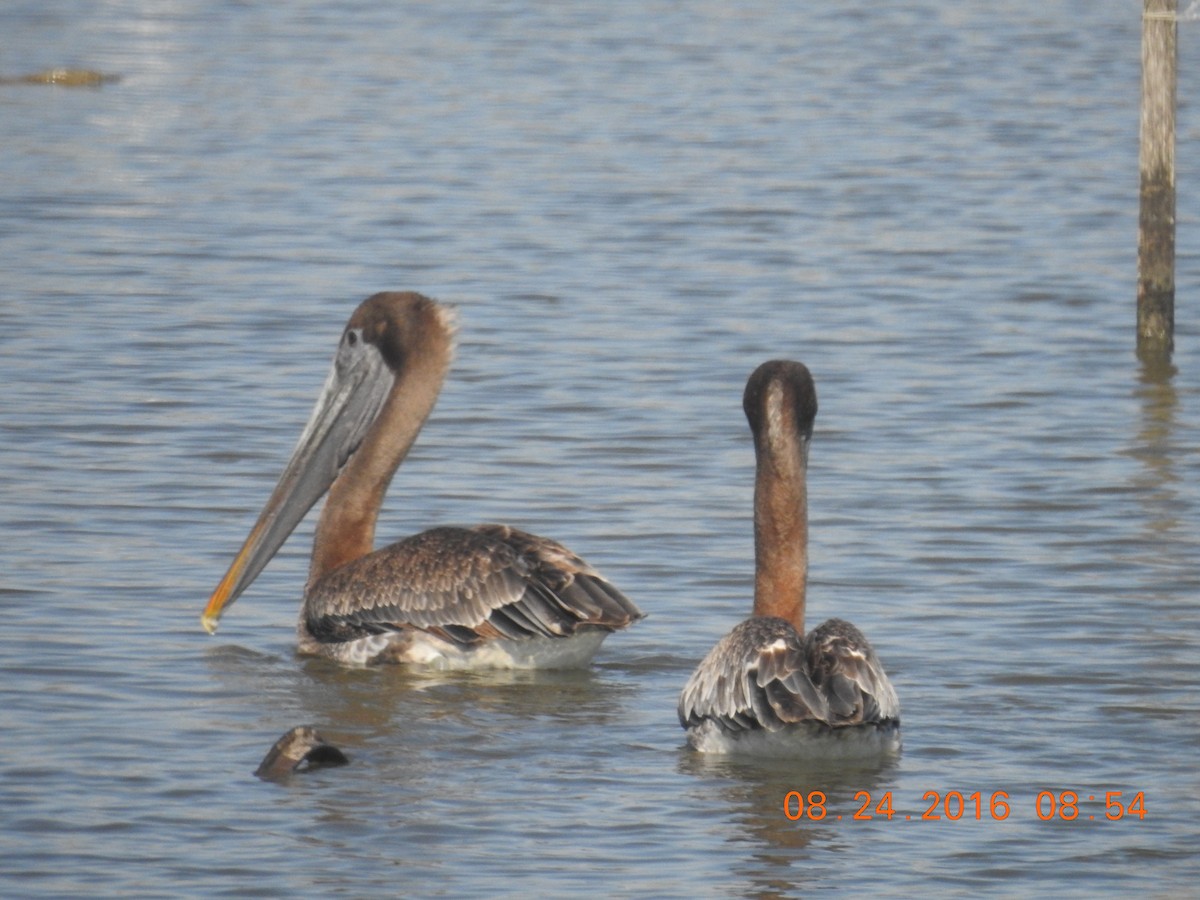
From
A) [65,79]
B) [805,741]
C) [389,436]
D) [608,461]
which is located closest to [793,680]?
[805,741]

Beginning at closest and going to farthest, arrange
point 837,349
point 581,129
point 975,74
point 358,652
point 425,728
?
point 425,728 < point 358,652 < point 837,349 < point 581,129 < point 975,74

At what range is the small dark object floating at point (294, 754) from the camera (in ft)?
20.8

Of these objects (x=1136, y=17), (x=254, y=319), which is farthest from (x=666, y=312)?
(x=1136, y=17)

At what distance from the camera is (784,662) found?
6129mm

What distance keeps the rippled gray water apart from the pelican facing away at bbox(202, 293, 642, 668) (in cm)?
14

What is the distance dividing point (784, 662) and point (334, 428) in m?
2.66

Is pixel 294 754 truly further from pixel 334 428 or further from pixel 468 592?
pixel 334 428

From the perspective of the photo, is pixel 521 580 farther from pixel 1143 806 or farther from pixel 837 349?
pixel 837 349

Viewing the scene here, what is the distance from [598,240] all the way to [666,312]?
2.31 metres

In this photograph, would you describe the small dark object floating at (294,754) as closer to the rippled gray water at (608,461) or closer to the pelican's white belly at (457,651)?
the rippled gray water at (608,461)

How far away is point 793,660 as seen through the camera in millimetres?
6141

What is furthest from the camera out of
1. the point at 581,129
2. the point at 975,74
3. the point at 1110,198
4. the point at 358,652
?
the point at 975,74

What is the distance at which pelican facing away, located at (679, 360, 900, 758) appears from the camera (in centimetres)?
611
